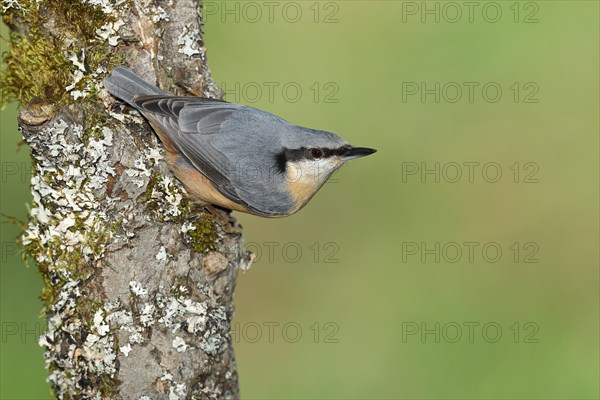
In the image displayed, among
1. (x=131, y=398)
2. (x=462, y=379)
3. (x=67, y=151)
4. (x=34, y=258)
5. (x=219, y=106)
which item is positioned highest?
(x=219, y=106)

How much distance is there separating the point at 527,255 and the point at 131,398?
455 cm

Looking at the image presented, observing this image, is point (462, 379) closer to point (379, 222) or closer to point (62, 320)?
point (379, 222)

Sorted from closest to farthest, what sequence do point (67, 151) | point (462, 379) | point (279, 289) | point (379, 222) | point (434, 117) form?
1. point (67, 151)
2. point (462, 379)
3. point (279, 289)
4. point (379, 222)
5. point (434, 117)

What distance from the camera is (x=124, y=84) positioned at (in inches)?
138

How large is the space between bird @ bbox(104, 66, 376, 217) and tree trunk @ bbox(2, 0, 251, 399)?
0.12 m

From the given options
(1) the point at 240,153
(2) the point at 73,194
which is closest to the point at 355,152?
(1) the point at 240,153

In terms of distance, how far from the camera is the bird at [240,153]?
3.75 metres

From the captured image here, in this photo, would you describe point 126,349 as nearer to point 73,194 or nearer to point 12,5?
point 73,194

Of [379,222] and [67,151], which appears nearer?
[67,151]

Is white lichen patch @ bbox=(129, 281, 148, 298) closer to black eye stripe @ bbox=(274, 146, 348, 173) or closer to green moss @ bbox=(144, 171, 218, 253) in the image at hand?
green moss @ bbox=(144, 171, 218, 253)

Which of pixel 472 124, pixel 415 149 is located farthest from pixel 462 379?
pixel 472 124

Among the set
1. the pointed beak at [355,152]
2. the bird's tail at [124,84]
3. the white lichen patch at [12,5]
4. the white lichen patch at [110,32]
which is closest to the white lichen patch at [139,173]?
the bird's tail at [124,84]

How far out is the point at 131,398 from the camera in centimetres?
346

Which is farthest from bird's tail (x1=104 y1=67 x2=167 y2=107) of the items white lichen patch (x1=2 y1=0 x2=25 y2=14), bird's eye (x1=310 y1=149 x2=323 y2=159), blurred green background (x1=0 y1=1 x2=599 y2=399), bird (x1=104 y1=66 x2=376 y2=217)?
blurred green background (x1=0 y1=1 x2=599 y2=399)
